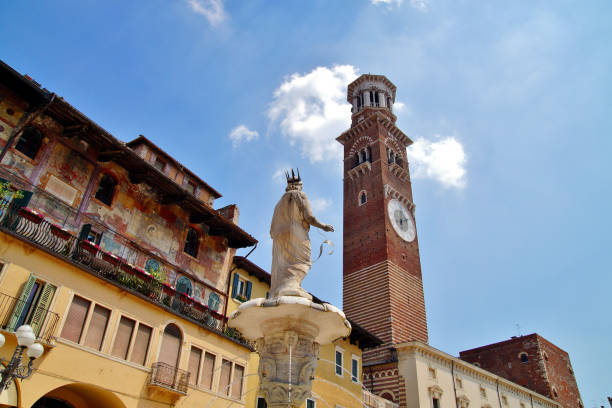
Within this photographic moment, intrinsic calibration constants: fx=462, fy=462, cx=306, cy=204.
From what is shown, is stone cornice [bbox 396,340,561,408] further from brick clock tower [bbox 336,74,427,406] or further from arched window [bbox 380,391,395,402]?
arched window [bbox 380,391,395,402]

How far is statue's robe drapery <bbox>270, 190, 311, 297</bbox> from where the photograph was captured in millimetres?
9625

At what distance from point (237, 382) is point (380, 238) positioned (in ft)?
75.5

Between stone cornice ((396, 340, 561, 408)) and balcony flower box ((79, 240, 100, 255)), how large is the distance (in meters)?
21.1

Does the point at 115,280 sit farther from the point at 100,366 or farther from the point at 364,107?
the point at 364,107

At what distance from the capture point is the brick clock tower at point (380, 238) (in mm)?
33963

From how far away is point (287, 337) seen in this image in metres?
8.95

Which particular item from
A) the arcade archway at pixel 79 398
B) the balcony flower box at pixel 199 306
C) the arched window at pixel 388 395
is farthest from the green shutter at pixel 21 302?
the arched window at pixel 388 395

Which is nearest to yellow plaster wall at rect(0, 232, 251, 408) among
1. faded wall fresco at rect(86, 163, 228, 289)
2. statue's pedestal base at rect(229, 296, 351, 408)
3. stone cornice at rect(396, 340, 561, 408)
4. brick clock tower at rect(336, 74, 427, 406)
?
faded wall fresco at rect(86, 163, 228, 289)

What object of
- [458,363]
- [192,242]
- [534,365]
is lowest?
[458,363]

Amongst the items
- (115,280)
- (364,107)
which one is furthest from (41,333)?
(364,107)

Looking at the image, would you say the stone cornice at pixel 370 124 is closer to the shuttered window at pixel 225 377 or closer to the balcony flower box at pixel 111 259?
A: the shuttered window at pixel 225 377

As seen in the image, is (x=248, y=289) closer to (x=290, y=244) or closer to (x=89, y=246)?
(x=89, y=246)

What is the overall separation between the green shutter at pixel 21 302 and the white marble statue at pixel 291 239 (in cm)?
752

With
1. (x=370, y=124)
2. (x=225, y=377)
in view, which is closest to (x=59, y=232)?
(x=225, y=377)
